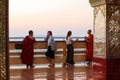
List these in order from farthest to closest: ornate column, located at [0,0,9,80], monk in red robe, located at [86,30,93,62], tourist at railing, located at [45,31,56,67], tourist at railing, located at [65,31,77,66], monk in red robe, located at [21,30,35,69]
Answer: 1. monk in red robe, located at [86,30,93,62]
2. tourist at railing, located at [65,31,77,66]
3. tourist at railing, located at [45,31,56,67]
4. monk in red robe, located at [21,30,35,69]
5. ornate column, located at [0,0,9,80]

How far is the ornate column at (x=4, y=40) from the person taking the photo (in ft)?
22.1

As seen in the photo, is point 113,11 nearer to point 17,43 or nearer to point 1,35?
point 1,35

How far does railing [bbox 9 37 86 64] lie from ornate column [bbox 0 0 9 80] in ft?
25.0

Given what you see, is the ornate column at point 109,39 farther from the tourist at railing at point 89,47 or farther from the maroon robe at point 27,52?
the tourist at railing at point 89,47

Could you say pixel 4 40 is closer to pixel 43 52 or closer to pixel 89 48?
pixel 43 52

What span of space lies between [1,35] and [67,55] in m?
8.24

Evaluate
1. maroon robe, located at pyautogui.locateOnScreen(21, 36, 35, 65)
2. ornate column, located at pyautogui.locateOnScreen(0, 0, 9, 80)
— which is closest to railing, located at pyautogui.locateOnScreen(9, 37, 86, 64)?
maroon robe, located at pyautogui.locateOnScreen(21, 36, 35, 65)

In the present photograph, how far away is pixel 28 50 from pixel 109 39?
5.94m

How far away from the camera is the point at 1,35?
6738 mm

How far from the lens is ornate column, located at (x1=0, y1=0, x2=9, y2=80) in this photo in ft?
22.1

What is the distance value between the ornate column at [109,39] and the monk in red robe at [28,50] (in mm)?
5433

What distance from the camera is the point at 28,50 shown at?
46.8 ft

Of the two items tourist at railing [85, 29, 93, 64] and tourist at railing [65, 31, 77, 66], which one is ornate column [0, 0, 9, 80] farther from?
tourist at railing [85, 29, 93, 64]

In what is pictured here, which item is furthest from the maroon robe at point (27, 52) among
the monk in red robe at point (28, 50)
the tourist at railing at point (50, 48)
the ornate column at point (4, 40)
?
the ornate column at point (4, 40)
